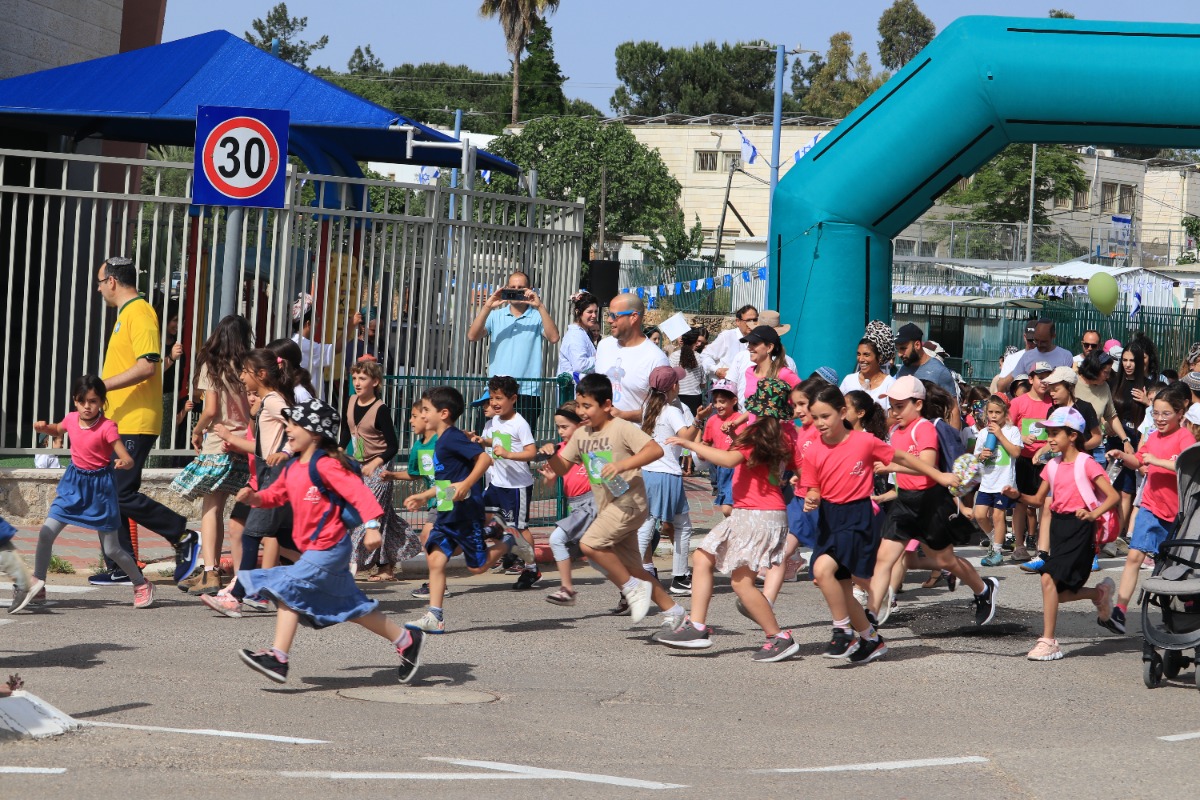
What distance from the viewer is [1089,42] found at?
13.4 meters

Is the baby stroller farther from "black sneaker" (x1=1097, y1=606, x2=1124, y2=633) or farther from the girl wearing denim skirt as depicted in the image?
the girl wearing denim skirt

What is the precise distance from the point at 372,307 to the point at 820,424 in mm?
5566

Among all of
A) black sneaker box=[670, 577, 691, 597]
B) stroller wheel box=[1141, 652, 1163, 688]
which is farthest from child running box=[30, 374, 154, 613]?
stroller wheel box=[1141, 652, 1163, 688]

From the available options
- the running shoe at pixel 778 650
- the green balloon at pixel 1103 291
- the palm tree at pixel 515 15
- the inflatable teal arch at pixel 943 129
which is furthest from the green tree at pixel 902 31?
the running shoe at pixel 778 650

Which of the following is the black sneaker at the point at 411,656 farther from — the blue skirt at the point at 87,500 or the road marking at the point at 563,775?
the blue skirt at the point at 87,500

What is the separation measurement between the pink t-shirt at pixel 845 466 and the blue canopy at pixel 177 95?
6794 millimetres

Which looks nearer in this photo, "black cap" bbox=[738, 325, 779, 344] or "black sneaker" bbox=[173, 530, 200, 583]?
"black sneaker" bbox=[173, 530, 200, 583]

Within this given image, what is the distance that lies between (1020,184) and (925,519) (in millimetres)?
55528

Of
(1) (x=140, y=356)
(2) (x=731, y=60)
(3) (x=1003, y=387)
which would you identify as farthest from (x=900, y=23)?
(1) (x=140, y=356)

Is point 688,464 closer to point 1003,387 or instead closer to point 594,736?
point 1003,387

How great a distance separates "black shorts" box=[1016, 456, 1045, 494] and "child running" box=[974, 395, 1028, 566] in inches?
2.6

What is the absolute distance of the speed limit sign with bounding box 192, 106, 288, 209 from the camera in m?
10.7

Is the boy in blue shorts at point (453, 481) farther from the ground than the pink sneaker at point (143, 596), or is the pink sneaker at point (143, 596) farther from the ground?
the boy in blue shorts at point (453, 481)

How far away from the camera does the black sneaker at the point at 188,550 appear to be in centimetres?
982
